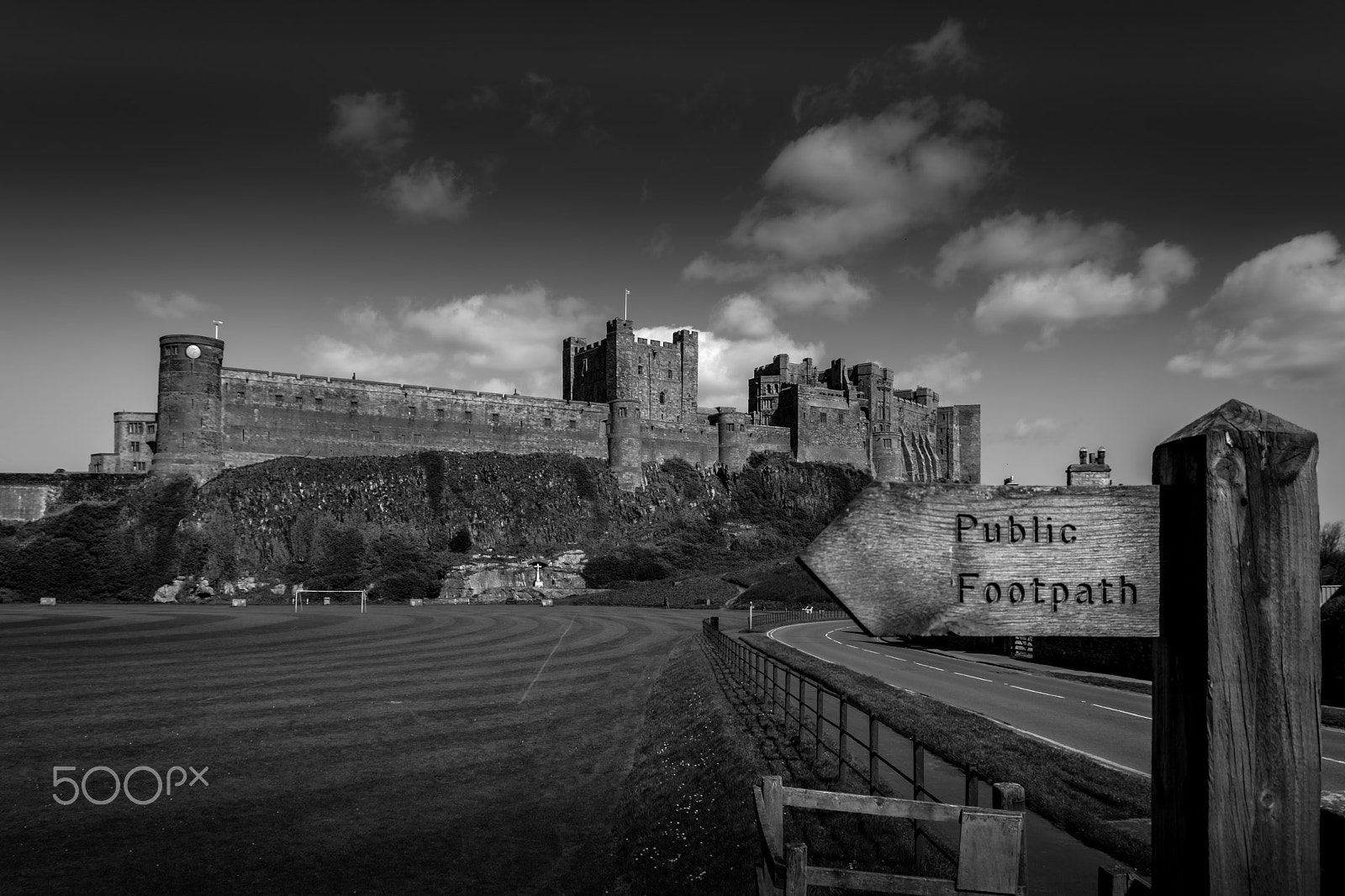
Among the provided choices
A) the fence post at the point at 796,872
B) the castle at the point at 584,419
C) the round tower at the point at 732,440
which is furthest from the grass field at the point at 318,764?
the round tower at the point at 732,440

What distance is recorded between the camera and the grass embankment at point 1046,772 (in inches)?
356

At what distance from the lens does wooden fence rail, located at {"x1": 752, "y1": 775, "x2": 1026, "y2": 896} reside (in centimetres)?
409

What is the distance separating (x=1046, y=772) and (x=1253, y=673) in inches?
401

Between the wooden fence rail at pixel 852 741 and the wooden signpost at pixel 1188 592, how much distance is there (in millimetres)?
1726

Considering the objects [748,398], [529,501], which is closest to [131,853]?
[529,501]

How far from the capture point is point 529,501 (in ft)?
272

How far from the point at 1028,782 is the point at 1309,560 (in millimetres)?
9561

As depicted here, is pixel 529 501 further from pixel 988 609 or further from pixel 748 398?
pixel 988 609

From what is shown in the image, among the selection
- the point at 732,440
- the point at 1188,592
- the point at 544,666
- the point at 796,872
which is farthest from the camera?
the point at 732,440

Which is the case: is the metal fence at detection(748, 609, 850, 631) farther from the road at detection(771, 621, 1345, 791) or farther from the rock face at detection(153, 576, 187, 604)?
the rock face at detection(153, 576, 187, 604)

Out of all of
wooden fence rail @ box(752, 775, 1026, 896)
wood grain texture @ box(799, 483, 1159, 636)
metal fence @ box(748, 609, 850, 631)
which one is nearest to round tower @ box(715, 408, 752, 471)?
metal fence @ box(748, 609, 850, 631)

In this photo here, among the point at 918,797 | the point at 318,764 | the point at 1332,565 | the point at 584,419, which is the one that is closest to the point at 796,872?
the point at 918,797

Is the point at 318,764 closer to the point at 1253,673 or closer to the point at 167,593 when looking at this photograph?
the point at 1253,673

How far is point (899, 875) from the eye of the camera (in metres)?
4.67
